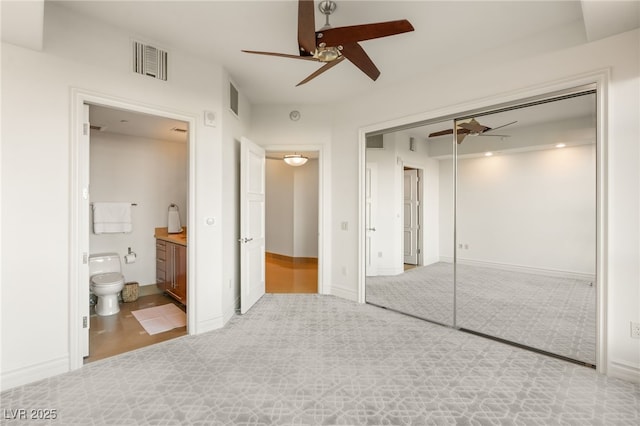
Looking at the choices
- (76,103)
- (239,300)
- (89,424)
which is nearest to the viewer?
(89,424)

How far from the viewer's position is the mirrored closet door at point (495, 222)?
266 centimetres

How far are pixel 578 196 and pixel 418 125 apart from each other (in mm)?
1695

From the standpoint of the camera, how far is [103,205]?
406 centimetres

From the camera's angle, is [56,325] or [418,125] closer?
[56,325]

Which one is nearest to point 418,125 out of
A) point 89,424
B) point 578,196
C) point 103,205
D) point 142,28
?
point 578,196

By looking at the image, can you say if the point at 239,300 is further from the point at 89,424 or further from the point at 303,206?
the point at 303,206

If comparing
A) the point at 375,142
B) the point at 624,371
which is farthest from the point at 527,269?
the point at 375,142

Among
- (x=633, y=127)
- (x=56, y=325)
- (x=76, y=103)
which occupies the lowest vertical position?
(x=56, y=325)

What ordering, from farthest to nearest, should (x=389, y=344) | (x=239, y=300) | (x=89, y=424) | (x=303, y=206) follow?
(x=303, y=206), (x=239, y=300), (x=389, y=344), (x=89, y=424)

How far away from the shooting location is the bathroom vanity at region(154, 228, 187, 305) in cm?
385

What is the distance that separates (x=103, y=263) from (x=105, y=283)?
59cm

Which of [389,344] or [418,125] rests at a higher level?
[418,125]

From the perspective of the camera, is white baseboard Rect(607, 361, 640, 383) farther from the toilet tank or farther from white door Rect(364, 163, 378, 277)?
the toilet tank

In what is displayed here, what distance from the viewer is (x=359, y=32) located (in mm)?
1935
